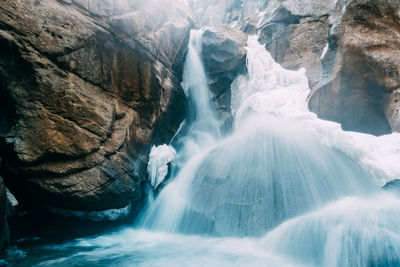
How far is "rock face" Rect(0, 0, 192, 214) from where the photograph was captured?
408cm

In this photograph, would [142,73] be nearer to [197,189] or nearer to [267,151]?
[197,189]

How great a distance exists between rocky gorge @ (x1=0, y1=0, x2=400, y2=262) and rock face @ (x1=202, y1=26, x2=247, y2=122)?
5.60 feet

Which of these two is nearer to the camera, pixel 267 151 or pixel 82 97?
pixel 82 97

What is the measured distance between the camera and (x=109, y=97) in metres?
5.29

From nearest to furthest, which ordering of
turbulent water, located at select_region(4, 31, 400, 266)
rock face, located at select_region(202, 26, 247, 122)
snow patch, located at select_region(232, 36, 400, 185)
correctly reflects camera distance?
1. turbulent water, located at select_region(4, 31, 400, 266)
2. snow patch, located at select_region(232, 36, 400, 185)
3. rock face, located at select_region(202, 26, 247, 122)

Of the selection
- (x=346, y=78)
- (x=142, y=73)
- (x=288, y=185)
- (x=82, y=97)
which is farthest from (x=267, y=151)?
(x=82, y=97)

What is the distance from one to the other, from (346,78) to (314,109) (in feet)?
4.94

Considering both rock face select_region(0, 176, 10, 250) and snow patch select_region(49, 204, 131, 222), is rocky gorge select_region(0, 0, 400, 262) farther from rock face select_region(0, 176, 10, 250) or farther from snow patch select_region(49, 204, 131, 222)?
snow patch select_region(49, 204, 131, 222)

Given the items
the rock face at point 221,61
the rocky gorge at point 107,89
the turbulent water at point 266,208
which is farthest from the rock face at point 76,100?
the rock face at point 221,61

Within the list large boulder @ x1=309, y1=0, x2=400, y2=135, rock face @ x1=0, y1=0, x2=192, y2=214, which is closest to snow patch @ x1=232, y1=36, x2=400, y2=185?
large boulder @ x1=309, y1=0, x2=400, y2=135

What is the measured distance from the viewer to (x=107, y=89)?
5.26 m

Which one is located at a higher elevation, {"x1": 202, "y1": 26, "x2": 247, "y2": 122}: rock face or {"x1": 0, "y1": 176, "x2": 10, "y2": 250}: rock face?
{"x1": 202, "y1": 26, "x2": 247, "y2": 122}: rock face

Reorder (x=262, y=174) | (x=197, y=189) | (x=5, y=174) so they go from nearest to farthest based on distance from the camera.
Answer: (x=5, y=174), (x=262, y=174), (x=197, y=189)

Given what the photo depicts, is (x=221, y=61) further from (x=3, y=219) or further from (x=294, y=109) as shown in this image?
(x=3, y=219)
